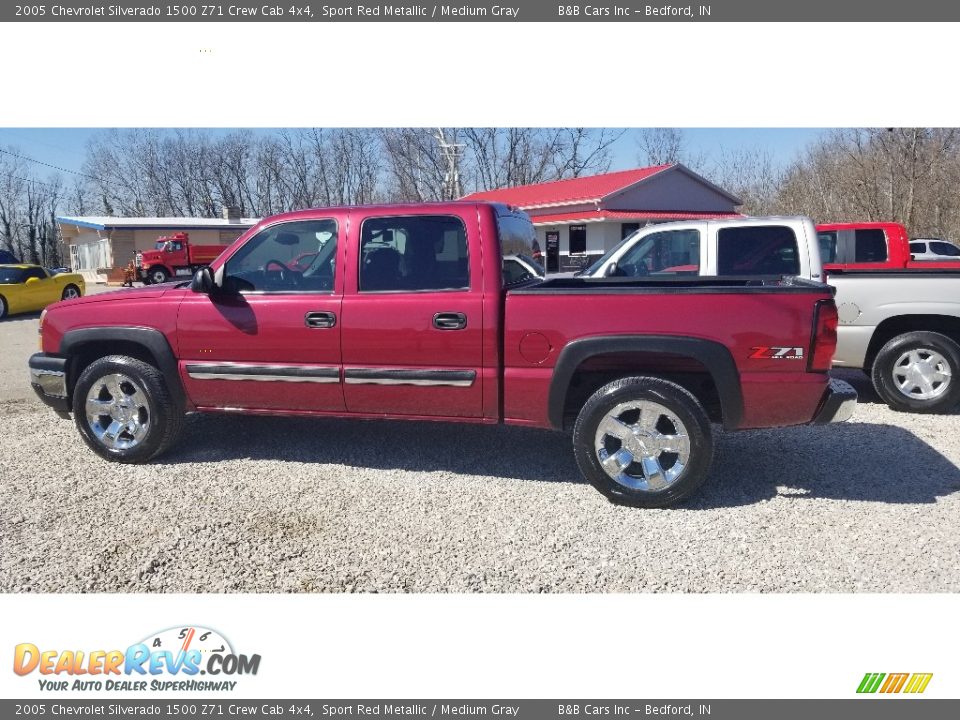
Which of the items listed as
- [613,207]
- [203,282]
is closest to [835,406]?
[203,282]

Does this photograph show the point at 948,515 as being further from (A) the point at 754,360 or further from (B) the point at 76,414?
(B) the point at 76,414

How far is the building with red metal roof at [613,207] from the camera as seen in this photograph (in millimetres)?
25620

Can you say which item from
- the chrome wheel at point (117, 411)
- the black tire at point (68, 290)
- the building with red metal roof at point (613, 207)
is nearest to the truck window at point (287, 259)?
the chrome wheel at point (117, 411)

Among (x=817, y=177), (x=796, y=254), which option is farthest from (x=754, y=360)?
(x=817, y=177)

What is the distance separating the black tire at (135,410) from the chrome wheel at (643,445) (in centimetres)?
303

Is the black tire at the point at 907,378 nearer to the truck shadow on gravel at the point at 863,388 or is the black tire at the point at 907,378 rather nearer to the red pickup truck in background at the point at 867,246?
the truck shadow on gravel at the point at 863,388

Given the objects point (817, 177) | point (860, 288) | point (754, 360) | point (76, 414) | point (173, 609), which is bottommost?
point (173, 609)

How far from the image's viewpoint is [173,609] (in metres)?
2.85

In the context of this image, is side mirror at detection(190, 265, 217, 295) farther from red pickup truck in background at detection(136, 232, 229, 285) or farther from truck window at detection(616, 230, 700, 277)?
red pickup truck in background at detection(136, 232, 229, 285)

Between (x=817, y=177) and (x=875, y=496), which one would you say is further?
(x=817, y=177)

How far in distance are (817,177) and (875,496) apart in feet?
123

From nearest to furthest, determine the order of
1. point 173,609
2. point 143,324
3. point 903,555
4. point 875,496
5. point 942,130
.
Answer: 1. point 173,609
2. point 903,555
3. point 875,496
4. point 143,324
5. point 942,130

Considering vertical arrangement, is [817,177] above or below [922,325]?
above

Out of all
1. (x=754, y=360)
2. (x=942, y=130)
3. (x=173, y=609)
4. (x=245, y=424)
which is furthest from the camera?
(x=942, y=130)
